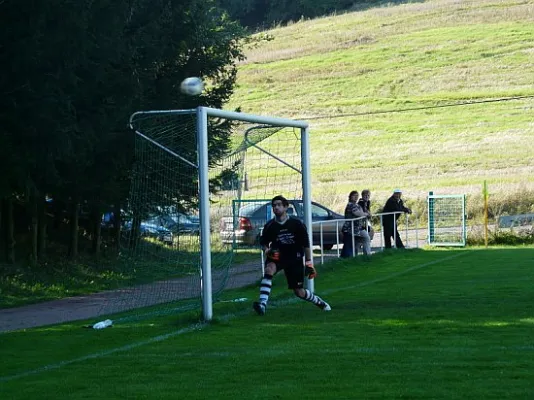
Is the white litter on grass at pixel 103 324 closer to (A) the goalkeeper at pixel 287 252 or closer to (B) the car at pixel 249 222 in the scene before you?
(A) the goalkeeper at pixel 287 252

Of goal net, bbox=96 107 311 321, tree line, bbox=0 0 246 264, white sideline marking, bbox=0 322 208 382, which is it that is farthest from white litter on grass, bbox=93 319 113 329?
tree line, bbox=0 0 246 264

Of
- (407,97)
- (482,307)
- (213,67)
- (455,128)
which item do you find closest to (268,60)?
(407,97)

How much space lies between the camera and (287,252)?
17.5m

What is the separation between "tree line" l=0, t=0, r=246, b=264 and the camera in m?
21.7

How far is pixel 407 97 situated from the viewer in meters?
71.0

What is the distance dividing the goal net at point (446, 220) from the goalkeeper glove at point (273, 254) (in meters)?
18.0

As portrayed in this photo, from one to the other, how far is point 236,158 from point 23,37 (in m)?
4.34

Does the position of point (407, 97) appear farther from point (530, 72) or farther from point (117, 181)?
point (117, 181)

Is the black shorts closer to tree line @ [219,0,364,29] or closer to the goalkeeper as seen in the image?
the goalkeeper

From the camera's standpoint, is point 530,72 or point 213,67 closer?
point 213,67

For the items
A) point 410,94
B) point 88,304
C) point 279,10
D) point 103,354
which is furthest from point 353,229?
point 279,10

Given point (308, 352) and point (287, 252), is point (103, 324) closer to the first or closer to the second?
point (287, 252)

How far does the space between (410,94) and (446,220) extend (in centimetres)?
3536

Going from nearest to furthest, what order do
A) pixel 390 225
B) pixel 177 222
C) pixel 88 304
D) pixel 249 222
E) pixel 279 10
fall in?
pixel 177 222 < pixel 88 304 < pixel 249 222 < pixel 390 225 < pixel 279 10
